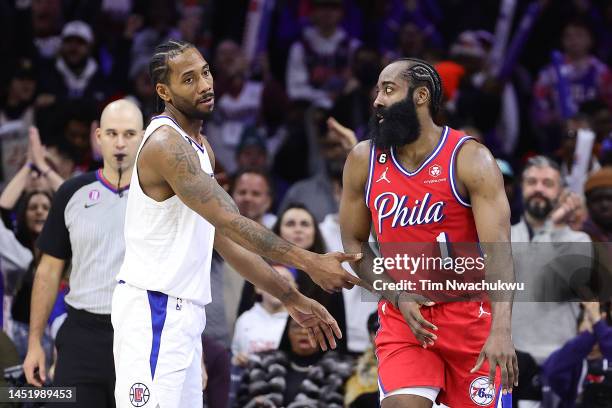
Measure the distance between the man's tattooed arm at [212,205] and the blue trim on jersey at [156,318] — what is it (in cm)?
42

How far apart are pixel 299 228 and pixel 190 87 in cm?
316

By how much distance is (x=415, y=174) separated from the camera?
5.81 meters

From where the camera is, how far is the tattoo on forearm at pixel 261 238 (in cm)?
516

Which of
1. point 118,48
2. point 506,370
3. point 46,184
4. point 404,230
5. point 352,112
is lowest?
point 506,370

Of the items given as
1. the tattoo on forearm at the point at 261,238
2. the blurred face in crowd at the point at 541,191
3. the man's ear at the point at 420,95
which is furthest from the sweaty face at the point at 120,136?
the blurred face in crowd at the point at 541,191

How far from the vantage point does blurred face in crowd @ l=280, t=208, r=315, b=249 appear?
8.48 m

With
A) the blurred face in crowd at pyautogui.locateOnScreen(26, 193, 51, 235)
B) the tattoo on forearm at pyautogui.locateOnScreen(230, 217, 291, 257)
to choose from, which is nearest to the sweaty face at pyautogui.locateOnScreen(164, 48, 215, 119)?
the tattoo on forearm at pyautogui.locateOnScreen(230, 217, 291, 257)

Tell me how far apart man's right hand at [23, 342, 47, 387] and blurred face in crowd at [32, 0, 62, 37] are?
20.3ft

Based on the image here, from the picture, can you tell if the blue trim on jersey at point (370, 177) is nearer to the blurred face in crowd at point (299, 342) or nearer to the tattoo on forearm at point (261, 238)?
the tattoo on forearm at point (261, 238)

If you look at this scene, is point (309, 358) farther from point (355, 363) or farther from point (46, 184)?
point (46, 184)

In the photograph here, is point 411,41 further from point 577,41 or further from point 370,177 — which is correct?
point 370,177

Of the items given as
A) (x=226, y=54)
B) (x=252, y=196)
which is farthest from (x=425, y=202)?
(x=226, y=54)

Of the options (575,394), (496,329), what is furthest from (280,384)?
(496,329)

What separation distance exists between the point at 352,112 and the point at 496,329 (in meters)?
5.69
